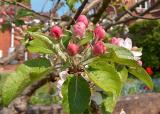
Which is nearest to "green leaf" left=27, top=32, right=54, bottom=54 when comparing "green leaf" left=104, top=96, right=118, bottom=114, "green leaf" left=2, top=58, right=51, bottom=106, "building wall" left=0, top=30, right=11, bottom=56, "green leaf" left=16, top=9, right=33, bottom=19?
"green leaf" left=2, top=58, right=51, bottom=106

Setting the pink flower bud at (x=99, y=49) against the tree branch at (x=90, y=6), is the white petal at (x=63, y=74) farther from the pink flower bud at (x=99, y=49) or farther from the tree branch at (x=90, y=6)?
the tree branch at (x=90, y=6)

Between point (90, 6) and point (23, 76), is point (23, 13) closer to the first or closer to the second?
point (90, 6)

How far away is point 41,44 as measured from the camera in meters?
1.44

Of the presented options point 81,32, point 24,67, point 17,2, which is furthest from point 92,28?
point 17,2

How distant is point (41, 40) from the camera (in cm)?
142

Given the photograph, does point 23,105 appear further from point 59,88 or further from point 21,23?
point 59,88

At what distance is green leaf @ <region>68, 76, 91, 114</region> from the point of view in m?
1.43

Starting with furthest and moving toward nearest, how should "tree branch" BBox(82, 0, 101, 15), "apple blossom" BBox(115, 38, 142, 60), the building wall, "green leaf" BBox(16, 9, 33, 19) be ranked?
the building wall → "green leaf" BBox(16, 9, 33, 19) → "tree branch" BBox(82, 0, 101, 15) → "apple blossom" BBox(115, 38, 142, 60)

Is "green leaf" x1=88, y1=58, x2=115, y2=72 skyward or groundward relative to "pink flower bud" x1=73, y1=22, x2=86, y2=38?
groundward

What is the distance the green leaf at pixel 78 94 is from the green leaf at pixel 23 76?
0.09m

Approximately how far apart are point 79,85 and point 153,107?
12.9 feet

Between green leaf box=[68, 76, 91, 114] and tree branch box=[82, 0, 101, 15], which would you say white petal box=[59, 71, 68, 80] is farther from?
tree branch box=[82, 0, 101, 15]

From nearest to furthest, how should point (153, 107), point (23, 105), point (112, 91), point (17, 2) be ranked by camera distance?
point (112, 91) < point (23, 105) < point (17, 2) < point (153, 107)

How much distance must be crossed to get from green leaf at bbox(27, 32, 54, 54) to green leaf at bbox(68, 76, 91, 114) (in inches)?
4.4
